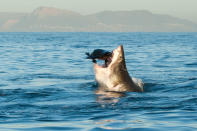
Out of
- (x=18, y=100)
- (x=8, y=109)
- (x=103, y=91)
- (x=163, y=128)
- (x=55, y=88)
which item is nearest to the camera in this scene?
(x=163, y=128)

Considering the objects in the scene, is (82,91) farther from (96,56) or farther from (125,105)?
(125,105)

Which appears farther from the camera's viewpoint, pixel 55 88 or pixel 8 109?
pixel 55 88

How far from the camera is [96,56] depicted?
12.6 metres

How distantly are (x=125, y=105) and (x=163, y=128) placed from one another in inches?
98.2

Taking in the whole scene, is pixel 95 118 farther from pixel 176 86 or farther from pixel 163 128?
pixel 176 86

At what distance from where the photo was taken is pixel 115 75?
512 inches

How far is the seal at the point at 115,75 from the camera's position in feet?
42.1

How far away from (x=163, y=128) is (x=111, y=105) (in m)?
2.55

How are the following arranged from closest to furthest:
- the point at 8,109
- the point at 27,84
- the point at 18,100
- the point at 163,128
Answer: the point at 163,128 < the point at 8,109 < the point at 18,100 < the point at 27,84

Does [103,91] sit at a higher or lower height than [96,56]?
lower

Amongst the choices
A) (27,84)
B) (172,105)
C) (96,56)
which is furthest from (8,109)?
(27,84)

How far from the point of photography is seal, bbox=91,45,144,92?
42.1 feet

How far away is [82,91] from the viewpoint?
1395 cm

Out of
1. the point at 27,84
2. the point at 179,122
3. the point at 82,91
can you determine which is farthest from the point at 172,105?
the point at 27,84
